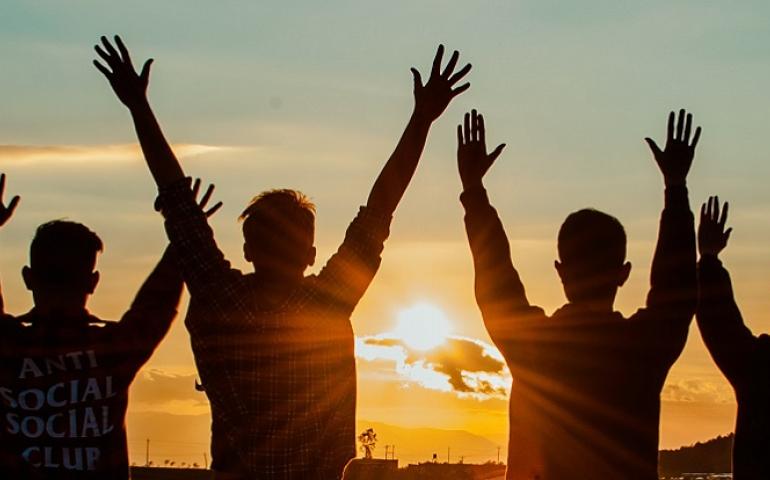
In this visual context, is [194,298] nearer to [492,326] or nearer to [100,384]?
[100,384]

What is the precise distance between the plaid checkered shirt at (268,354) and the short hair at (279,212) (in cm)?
24

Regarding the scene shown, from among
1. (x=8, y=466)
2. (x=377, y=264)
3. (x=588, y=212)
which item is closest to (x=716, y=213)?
(x=588, y=212)

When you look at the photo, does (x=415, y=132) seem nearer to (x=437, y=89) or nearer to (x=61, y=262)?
(x=437, y=89)

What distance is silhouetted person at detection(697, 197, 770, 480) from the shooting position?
768cm

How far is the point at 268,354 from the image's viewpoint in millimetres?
5746

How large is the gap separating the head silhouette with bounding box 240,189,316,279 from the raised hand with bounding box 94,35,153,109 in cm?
69

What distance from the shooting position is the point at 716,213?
808 cm

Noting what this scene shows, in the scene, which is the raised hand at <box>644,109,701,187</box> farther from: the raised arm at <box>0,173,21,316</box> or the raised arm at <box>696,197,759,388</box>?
the raised arm at <box>0,173,21,316</box>

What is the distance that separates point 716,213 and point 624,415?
199 cm

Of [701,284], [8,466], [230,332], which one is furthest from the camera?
[701,284]

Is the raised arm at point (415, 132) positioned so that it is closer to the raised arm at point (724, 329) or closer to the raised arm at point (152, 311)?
the raised arm at point (152, 311)

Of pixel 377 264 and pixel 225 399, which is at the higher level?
pixel 377 264

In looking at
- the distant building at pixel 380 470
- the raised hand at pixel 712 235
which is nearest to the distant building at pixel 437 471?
the distant building at pixel 380 470

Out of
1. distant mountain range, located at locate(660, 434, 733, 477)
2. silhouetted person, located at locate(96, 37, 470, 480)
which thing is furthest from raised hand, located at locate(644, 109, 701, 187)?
distant mountain range, located at locate(660, 434, 733, 477)
